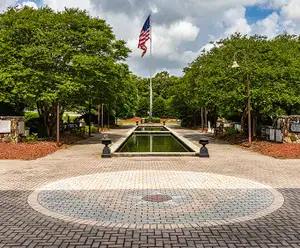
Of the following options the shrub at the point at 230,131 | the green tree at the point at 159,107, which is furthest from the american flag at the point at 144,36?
the green tree at the point at 159,107

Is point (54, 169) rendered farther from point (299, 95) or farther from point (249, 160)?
point (299, 95)

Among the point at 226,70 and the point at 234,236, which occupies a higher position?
the point at 226,70

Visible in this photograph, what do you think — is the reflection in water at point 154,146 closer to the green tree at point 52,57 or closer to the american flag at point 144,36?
the green tree at point 52,57

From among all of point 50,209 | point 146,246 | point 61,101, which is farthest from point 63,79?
point 146,246

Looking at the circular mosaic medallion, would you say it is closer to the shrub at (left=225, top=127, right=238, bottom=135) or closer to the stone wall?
the stone wall

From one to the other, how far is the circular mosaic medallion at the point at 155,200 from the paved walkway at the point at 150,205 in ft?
0.07

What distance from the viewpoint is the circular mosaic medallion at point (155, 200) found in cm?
712

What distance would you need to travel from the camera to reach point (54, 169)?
13164mm

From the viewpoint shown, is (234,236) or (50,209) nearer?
(234,236)

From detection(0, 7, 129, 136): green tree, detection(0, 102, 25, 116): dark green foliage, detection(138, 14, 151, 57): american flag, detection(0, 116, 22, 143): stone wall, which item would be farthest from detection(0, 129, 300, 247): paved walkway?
detection(138, 14, 151, 57): american flag

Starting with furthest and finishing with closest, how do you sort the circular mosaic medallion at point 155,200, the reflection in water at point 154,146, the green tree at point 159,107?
the green tree at point 159,107, the reflection in water at point 154,146, the circular mosaic medallion at point 155,200

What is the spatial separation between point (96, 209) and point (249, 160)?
9.72 m

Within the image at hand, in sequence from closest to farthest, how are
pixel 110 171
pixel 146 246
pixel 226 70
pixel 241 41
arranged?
pixel 146 246
pixel 110 171
pixel 226 70
pixel 241 41

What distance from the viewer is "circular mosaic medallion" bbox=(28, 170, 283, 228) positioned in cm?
712
